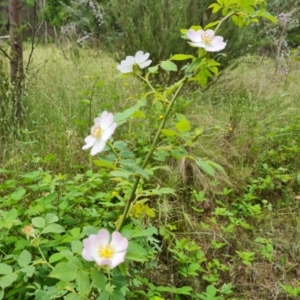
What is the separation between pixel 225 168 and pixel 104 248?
171 cm

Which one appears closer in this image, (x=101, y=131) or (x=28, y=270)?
(x=101, y=131)

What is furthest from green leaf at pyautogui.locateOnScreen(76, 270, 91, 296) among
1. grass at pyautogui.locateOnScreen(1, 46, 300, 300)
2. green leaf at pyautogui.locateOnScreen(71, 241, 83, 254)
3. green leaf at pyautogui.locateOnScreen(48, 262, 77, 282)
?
grass at pyautogui.locateOnScreen(1, 46, 300, 300)

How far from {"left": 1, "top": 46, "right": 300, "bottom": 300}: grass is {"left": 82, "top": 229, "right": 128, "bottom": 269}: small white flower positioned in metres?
0.89

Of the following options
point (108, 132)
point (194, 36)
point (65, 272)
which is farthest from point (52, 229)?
point (194, 36)

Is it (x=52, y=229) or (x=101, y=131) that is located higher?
(x=101, y=131)

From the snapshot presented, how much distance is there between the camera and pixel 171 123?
2461 mm

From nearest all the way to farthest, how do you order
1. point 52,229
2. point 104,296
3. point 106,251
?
point 106,251 → point 104,296 → point 52,229

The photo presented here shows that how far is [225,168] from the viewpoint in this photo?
2.23 m

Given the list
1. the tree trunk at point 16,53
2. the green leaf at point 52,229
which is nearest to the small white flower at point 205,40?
the green leaf at point 52,229

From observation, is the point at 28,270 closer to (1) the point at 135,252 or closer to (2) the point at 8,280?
(2) the point at 8,280

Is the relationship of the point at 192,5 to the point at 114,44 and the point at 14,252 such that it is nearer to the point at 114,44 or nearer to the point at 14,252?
the point at 114,44

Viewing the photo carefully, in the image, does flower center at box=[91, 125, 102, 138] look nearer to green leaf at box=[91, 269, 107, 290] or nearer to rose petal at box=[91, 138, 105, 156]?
rose petal at box=[91, 138, 105, 156]

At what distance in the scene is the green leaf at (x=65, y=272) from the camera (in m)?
0.64

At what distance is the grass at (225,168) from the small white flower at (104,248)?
891 millimetres
